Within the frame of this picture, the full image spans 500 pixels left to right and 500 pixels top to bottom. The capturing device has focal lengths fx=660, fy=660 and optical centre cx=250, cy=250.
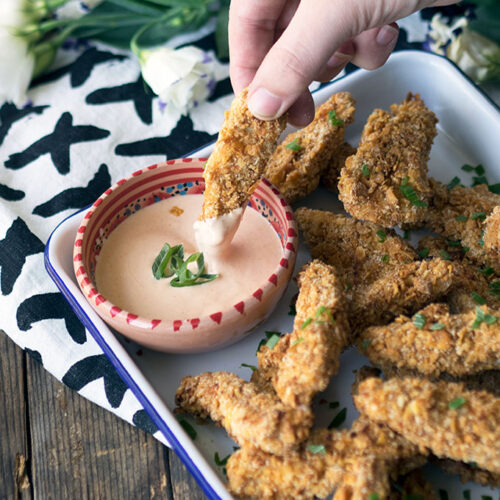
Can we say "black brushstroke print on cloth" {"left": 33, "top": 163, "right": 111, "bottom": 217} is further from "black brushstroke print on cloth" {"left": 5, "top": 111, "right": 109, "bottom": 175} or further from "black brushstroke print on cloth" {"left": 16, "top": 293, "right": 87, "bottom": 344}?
"black brushstroke print on cloth" {"left": 16, "top": 293, "right": 87, "bottom": 344}

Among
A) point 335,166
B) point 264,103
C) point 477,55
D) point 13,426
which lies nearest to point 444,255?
point 335,166

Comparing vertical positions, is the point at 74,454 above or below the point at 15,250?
below

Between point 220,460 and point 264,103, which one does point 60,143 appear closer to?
point 264,103

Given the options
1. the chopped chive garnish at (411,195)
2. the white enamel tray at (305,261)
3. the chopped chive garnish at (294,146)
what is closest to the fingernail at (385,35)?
the white enamel tray at (305,261)

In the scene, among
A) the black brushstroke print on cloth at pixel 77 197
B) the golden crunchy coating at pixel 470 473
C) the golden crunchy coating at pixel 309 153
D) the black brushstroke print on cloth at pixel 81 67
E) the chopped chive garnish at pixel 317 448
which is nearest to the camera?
the chopped chive garnish at pixel 317 448

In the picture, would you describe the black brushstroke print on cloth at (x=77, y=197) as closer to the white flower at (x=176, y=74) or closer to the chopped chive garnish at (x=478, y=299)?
the white flower at (x=176, y=74)

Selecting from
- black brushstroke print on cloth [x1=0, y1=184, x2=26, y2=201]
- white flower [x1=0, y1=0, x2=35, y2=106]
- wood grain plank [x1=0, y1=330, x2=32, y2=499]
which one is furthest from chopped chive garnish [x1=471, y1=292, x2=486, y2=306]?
white flower [x1=0, y1=0, x2=35, y2=106]
